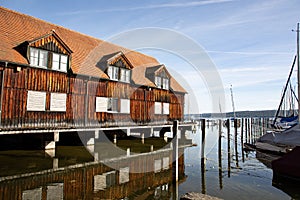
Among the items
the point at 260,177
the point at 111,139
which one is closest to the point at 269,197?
the point at 260,177

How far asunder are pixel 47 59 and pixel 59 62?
954mm

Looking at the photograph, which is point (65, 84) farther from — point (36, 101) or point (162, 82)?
point (162, 82)

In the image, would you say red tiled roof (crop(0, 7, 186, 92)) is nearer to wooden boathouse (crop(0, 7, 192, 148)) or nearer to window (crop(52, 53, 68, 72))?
wooden boathouse (crop(0, 7, 192, 148))

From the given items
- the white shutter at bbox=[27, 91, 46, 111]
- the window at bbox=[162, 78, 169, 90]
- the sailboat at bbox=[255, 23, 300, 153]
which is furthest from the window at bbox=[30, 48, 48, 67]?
the sailboat at bbox=[255, 23, 300, 153]

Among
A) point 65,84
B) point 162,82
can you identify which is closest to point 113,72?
point 65,84

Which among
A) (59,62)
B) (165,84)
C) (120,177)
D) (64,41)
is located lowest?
(120,177)

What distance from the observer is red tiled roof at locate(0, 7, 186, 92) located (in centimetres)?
1664

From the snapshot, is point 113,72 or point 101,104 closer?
point 101,104

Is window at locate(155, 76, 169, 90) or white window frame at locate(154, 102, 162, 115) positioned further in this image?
window at locate(155, 76, 169, 90)

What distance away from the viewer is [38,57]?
17.2 m

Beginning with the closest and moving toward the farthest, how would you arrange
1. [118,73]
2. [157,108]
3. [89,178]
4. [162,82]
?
[89,178] → [118,73] → [157,108] → [162,82]

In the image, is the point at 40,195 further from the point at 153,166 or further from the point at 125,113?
the point at 125,113

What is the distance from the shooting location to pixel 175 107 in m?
30.0

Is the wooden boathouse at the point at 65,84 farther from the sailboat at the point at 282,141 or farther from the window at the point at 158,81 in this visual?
the sailboat at the point at 282,141
